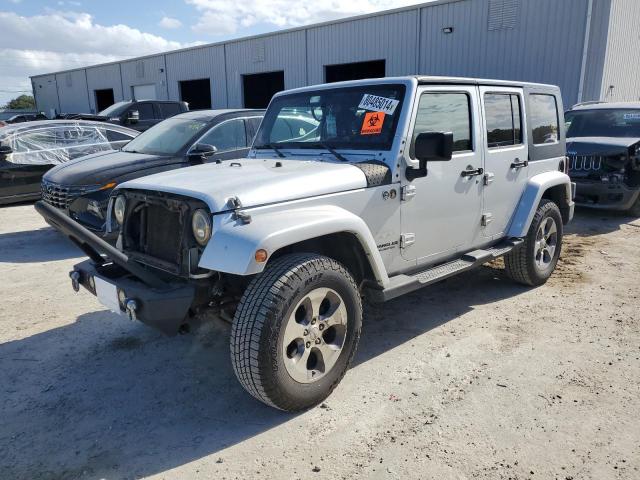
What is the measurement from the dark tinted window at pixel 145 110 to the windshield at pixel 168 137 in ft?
24.4

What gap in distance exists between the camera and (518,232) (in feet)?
15.2

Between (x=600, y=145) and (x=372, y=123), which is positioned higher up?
(x=372, y=123)

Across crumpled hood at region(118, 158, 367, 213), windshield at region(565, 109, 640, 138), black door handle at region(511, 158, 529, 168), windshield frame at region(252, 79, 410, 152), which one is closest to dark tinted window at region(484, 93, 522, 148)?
black door handle at region(511, 158, 529, 168)

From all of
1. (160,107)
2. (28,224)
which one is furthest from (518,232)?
(160,107)

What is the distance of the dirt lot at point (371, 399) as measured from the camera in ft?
8.41

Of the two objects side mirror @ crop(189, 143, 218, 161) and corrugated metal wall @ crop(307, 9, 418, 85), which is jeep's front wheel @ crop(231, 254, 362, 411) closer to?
side mirror @ crop(189, 143, 218, 161)

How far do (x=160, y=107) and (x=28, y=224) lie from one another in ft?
24.3

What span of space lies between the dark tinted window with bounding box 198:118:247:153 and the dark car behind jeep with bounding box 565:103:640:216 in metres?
5.34

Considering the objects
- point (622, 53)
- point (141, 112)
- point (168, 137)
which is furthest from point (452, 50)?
point (168, 137)

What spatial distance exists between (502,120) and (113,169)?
4.54 metres

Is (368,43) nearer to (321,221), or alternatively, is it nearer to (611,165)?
(611,165)

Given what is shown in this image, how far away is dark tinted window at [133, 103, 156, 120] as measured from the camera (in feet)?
46.1

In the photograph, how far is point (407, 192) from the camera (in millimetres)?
3514

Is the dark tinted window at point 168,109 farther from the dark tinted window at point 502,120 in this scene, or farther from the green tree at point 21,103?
the green tree at point 21,103
